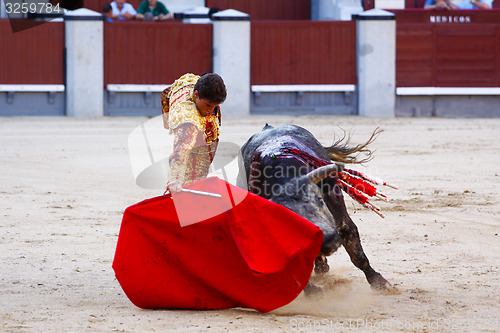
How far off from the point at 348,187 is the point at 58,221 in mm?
1815

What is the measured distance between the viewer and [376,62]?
10.2m

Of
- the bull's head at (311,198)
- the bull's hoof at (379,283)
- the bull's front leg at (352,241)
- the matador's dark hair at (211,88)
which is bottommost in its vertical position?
the bull's hoof at (379,283)

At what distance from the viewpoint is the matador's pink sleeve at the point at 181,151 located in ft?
9.27

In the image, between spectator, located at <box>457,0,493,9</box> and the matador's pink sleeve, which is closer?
the matador's pink sleeve

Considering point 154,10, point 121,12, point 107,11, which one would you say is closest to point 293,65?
point 154,10

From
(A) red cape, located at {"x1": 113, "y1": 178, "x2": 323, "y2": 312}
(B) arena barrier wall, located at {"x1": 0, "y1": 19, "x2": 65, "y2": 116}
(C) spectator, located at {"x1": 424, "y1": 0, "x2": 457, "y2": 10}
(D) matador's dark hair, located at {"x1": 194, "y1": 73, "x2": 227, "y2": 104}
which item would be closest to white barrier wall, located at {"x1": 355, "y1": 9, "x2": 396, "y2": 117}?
(C) spectator, located at {"x1": 424, "y1": 0, "x2": 457, "y2": 10}

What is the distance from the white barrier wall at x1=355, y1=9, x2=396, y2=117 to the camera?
Answer: 10.1 m

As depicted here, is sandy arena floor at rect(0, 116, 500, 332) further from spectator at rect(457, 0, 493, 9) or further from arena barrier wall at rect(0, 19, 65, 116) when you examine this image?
spectator at rect(457, 0, 493, 9)

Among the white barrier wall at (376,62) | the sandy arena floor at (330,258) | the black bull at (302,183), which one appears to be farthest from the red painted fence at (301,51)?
the black bull at (302,183)

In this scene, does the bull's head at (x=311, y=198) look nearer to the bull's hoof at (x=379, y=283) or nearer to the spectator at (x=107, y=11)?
the bull's hoof at (x=379, y=283)

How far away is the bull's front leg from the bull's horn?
0.27 metres

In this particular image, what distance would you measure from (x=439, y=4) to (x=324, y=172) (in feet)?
27.0

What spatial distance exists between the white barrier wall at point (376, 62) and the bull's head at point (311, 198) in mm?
7485

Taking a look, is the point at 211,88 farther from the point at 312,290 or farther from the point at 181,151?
the point at 312,290
